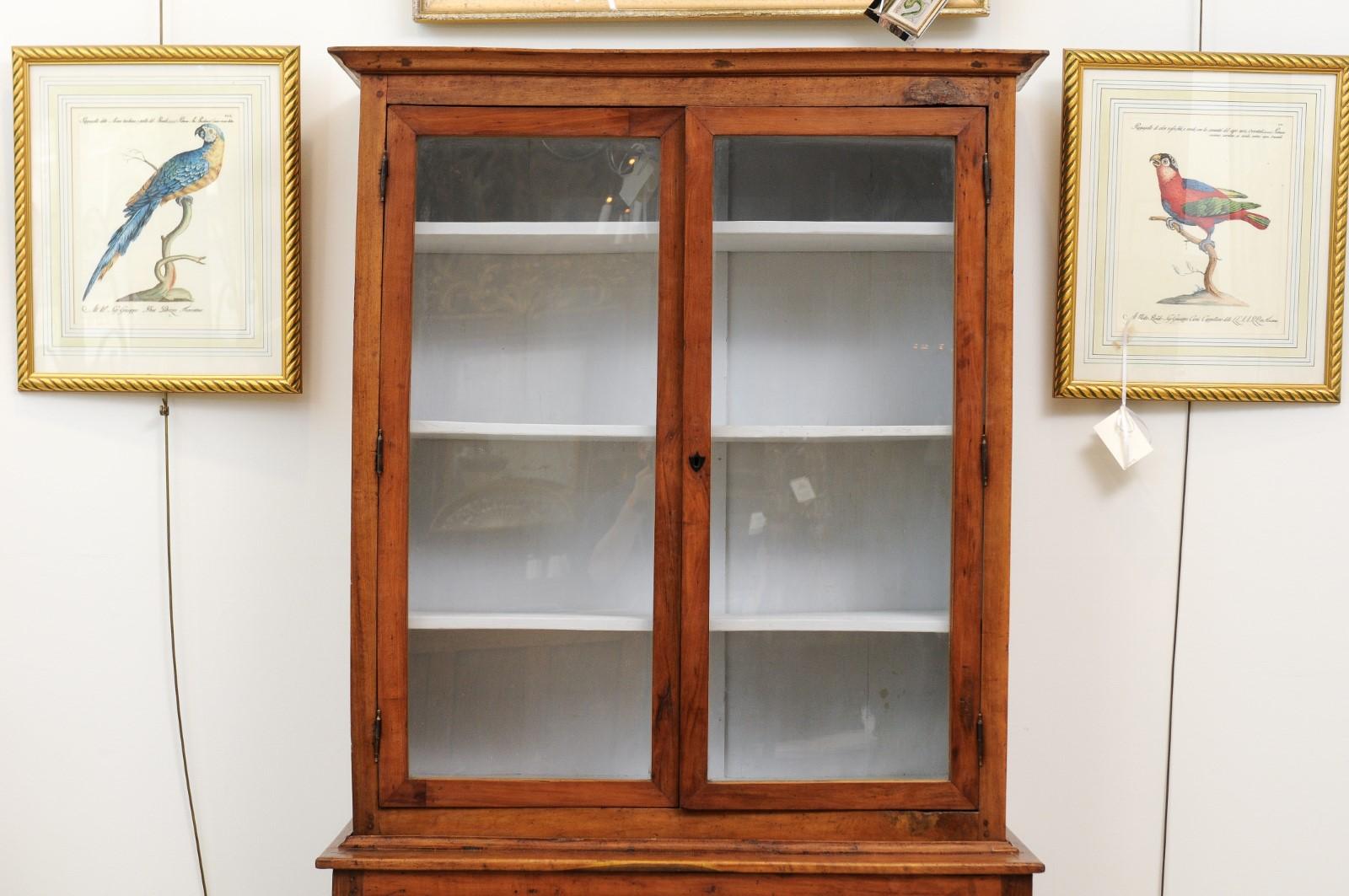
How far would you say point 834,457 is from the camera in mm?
1343

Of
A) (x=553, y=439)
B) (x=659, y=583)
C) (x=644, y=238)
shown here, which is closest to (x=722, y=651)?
(x=659, y=583)

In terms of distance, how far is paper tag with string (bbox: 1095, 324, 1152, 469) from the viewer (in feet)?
5.02

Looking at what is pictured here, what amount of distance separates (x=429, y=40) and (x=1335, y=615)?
1.69 m

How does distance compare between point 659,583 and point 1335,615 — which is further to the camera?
point 1335,615

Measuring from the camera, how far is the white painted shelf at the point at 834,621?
1317 millimetres

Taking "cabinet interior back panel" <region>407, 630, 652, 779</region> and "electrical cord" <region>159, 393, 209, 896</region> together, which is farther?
"electrical cord" <region>159, 393, 209, 896</region>

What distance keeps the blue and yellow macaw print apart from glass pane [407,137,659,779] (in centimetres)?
48

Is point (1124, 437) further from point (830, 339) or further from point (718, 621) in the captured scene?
point (718, 621)

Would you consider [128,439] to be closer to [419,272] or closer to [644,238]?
[419,272]

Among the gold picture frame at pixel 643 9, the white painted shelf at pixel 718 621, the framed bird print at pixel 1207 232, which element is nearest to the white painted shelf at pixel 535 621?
the white painted shelf at pixel 718 621

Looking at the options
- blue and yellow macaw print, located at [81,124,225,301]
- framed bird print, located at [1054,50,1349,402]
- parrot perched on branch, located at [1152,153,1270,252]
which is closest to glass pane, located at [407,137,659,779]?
blue and yellow macaw print, located at [81,124,225,301]

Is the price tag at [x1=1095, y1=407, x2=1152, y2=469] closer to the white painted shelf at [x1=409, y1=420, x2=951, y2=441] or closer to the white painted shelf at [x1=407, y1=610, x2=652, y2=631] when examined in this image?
the white painted shelf at [x1=409, y1=420, x2=951, y2=441]

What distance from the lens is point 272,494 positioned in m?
1.60

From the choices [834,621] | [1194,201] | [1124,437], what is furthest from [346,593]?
[1194,201]
